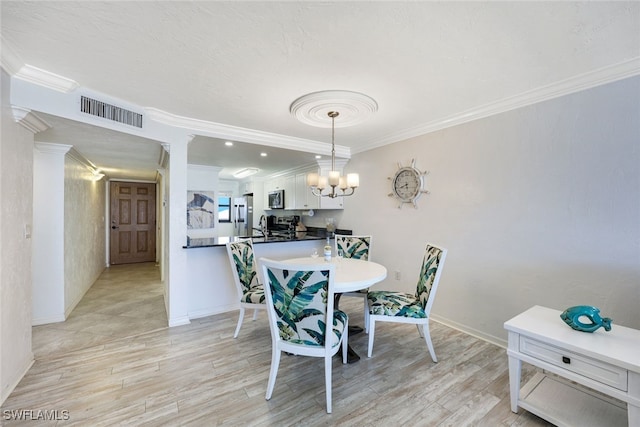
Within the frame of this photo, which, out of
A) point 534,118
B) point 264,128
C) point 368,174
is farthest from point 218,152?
point 534,118

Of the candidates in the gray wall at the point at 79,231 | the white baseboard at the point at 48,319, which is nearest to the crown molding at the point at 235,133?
the gray wall at the point at 79,231

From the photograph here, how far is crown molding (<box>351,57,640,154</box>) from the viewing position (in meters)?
1.96

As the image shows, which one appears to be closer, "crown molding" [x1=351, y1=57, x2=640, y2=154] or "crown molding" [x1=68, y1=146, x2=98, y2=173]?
"crown molding" [x1=351, y1=57, x2=640, y2=154]

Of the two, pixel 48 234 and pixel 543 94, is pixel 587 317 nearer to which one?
pixel 543 94

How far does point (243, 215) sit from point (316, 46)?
20.3ft

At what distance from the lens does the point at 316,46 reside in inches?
66.6

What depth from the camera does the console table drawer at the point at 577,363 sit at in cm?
136

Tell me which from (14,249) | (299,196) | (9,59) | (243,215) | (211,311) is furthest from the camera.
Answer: (243,215)

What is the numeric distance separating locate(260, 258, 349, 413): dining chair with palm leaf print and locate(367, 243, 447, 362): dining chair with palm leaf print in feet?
2.04

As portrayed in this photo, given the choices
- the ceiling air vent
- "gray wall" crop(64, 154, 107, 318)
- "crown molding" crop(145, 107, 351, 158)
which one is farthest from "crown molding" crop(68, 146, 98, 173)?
"crown molding" crop(145, 107, 351, 158)

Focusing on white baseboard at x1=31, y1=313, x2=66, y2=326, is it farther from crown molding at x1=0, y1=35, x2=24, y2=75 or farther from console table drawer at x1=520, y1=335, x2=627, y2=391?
console table drawer at x1=520, y1=335, x2=627, y2=391

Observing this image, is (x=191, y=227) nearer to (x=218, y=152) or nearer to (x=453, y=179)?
(x=218, y=152)

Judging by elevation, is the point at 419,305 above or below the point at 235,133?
below

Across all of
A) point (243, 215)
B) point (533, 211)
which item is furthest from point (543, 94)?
point (243, 215)
